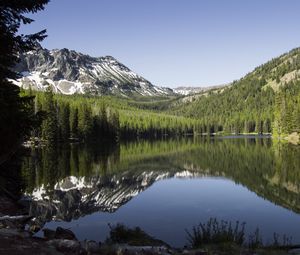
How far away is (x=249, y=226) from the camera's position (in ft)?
79.2

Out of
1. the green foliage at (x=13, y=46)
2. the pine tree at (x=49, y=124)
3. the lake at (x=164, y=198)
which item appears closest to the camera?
the green foliage at (x=13, y=46)

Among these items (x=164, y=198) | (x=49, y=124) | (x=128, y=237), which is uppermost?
(x=49, y=124)

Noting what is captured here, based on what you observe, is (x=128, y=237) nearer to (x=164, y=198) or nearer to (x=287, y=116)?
(x=164, y=198)

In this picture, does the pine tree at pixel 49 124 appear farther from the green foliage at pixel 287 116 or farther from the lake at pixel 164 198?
the green foliage at pixel 287 116

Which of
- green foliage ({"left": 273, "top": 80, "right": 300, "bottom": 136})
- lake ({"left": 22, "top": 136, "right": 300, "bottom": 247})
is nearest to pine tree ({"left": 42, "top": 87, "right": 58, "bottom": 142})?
lake ({"left": 22, "top": 136, "right": 300, "bottom": 247})

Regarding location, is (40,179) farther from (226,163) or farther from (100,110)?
(100,110)

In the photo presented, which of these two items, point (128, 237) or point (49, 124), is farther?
point (49, 124)

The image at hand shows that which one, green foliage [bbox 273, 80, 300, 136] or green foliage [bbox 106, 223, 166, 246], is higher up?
green foliage [bbox 273, 80, 300, 136]

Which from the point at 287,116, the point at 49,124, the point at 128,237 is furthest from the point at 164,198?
the point at 287,116

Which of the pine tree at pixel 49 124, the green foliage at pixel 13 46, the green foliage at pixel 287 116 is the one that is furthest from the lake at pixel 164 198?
the green foliage at pixel 287 116

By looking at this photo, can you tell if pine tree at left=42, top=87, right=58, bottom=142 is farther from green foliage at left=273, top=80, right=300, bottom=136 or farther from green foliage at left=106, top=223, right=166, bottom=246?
green foliage at left=106, top=223, right=166, bottom=246

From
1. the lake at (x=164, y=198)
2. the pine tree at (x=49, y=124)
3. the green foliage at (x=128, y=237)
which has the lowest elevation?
the lake at (x=164, y=198)

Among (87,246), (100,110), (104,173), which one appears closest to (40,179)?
(104,173)

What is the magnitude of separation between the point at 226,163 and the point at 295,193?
1158 inches
